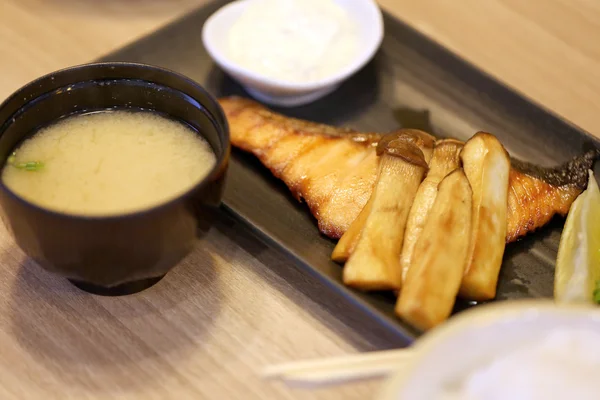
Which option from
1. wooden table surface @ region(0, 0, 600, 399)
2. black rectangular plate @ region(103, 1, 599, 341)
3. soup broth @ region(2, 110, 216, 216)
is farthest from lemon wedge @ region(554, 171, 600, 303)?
soup broth @ region(2, 110, 216, 216)

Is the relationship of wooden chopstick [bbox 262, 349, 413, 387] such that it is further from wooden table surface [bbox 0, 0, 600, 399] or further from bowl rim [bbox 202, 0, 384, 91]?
bowl rim [bbox 202, 0, 384, 91]

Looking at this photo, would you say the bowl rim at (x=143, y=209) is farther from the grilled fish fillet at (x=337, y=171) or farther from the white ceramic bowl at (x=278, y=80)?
the white ceramic bowl at (x=278, y=80)

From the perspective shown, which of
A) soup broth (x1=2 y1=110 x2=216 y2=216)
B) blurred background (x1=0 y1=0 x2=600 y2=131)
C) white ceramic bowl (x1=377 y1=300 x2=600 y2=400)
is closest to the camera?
white ceramic bowl (x1=377 y1=300 x2=600 y2=400)

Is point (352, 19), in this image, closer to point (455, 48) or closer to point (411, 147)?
point (455, 48)

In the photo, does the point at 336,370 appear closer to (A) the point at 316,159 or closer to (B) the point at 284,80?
(A) the point at 316,159

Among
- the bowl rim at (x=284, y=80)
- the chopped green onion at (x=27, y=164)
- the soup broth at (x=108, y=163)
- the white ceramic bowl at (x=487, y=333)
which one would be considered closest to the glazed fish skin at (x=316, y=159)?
the bowl rim at (x=284, y=80)

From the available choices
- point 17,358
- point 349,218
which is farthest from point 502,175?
point 17,358

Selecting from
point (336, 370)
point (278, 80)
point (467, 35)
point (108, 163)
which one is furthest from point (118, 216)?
point (467, 35)
